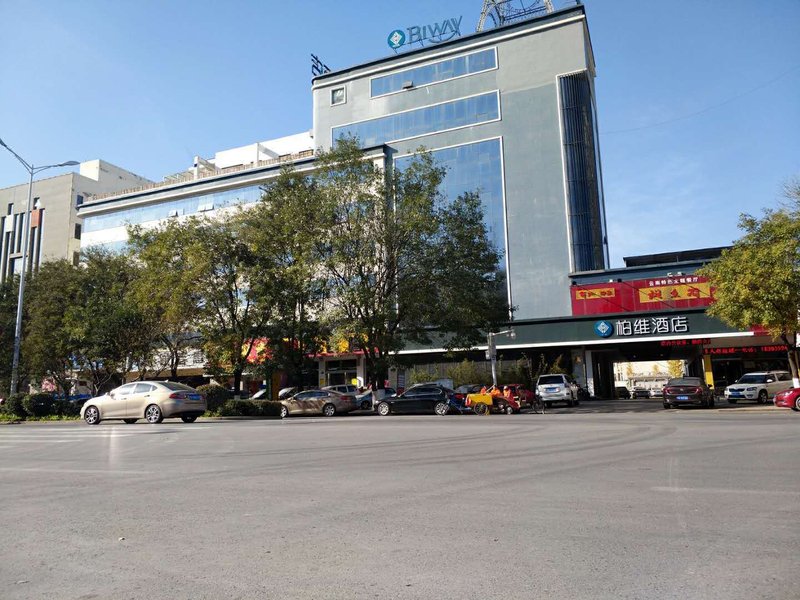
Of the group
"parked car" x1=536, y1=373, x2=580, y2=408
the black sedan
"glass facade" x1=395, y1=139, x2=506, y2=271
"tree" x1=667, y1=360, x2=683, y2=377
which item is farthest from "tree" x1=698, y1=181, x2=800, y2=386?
"tree" x1=667, y1=360, x2=683, y2=377

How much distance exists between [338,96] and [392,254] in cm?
3403

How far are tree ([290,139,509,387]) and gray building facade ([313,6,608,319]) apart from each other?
1441cm

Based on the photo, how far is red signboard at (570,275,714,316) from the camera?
39469mm

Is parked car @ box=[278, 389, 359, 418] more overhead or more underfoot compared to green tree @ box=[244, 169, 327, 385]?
more underfoot

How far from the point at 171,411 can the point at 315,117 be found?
1719 inches

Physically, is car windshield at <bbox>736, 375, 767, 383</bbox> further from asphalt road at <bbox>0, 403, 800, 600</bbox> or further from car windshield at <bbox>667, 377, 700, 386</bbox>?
asphalt road at <bbox>0, 403, 800, 600</bbox>

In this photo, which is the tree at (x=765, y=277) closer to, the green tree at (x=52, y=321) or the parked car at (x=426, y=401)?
the parked car at (x=426, y=401)

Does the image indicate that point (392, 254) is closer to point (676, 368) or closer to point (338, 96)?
point (338, 96)

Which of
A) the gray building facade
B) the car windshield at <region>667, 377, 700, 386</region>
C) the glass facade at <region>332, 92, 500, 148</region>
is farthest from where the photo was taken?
the glass facade at <region>332, 92, 500, 148</region>

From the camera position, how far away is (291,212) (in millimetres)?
29219

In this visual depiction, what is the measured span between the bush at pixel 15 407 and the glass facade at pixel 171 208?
30302mm

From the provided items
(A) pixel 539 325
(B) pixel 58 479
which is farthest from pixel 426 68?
(B) pixel 58 479

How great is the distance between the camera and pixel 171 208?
6116 centimetres

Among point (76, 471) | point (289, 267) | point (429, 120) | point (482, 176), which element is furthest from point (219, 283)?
point (429, 120)
